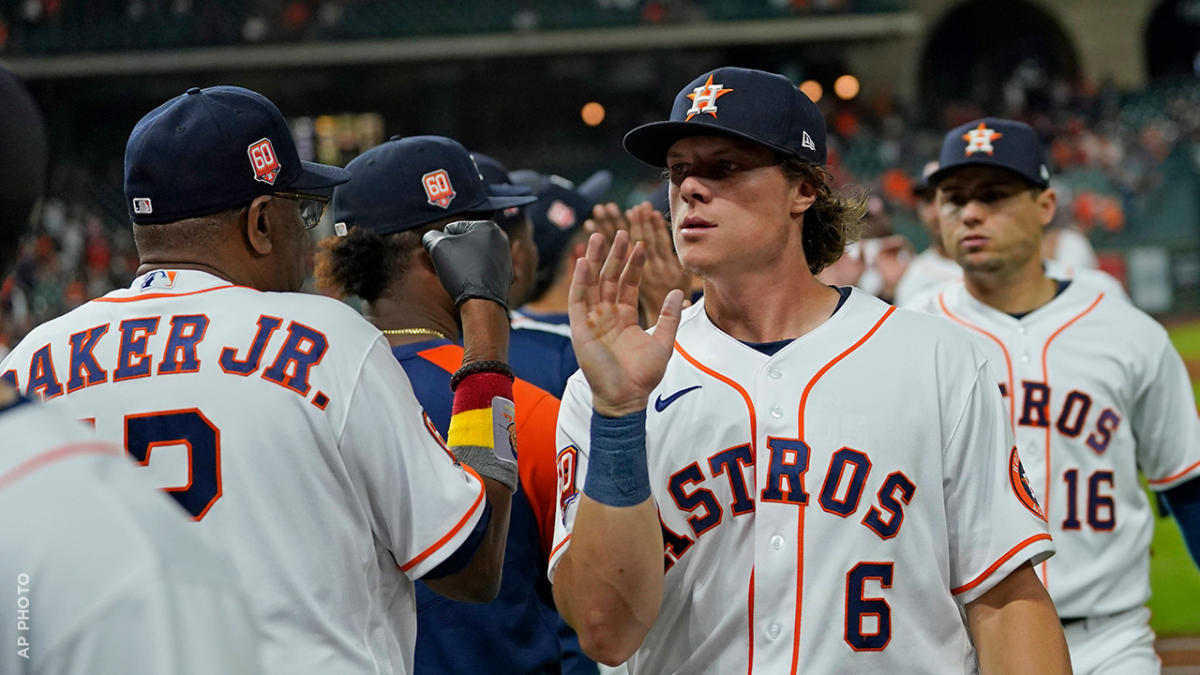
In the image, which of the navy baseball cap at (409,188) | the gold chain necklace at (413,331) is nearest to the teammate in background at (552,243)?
the navy baseball cap at (409,188)

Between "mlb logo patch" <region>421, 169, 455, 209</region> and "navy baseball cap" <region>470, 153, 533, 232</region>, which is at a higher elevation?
"mlb logo patch" <region>421, 169, 455, 209</region>

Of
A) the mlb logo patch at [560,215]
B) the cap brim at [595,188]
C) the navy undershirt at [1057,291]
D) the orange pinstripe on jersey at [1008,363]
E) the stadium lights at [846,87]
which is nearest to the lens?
the orange pinstripe on jersey at [1008,363]

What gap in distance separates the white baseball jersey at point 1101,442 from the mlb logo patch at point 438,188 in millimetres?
1935

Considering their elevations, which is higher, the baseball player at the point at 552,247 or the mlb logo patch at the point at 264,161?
the mlb logo patch at the point at 264,161

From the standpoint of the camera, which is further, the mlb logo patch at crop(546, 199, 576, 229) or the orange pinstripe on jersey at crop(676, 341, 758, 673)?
the mlb logo patch at crop(546, 199, 576, 229)

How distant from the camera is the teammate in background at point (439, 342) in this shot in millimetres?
2805

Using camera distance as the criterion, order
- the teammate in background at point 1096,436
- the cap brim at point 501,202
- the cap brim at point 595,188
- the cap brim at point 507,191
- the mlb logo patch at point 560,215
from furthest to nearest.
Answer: the cap brim at point 595,188 → the mlb logo patch at point 560,215 → the teammate in background at point 1096,436 → the cap brim at point 507,191 → the cap brim at point 501,202

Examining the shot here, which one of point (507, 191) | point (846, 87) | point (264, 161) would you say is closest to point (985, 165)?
point (507, 191)

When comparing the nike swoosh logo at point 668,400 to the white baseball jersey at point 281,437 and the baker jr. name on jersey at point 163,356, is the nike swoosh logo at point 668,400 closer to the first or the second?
the white baseball jersey at point 281,437

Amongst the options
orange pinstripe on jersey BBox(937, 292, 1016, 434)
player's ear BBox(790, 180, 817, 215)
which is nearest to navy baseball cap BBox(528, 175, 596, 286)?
orange pinstripe on jersey BBox(937, 292, 1016, 434)

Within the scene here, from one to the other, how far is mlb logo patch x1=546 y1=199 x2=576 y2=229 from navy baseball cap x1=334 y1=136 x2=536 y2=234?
1743mm

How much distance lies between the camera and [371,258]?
120 inches

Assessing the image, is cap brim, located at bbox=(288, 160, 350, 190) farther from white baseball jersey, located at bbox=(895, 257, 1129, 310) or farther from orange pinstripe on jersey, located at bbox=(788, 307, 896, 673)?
white baseball jersey, located at bbox=(895, 257, 1129, 310)

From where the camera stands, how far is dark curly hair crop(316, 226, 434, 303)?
3035 mm
